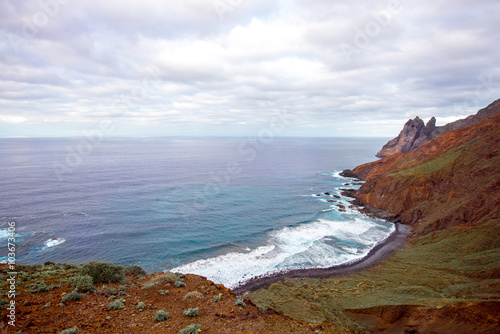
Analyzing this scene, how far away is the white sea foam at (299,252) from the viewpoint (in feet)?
97.3

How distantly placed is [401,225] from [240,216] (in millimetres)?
28854

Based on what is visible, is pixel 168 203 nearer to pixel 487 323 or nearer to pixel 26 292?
pixel 26 292

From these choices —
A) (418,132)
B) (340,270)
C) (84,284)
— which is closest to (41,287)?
(84,284)

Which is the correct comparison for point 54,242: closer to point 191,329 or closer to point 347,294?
point 191,329

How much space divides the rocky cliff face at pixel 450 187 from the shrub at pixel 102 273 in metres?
41.9

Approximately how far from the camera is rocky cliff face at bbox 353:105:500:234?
3597 cm

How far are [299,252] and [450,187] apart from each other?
3115cm

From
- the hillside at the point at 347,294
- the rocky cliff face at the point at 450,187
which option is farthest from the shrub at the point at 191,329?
the rocky cliff face at the point at 450,187

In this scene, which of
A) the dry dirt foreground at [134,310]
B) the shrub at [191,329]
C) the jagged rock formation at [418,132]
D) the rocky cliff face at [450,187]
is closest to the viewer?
the shrub at [191,329]

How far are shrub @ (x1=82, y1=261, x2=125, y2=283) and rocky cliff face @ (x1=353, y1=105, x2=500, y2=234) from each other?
137ft

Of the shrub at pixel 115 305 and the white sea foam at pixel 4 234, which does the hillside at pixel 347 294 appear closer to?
the shrub at pixel 115 305

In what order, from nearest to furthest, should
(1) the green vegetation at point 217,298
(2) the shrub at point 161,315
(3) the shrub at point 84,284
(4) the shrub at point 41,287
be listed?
(2) the shrub at point 161,315, (4) the shrub at point 41,287, (3) the shrub at point 84,284, (1) the green vegetation at point 217,298

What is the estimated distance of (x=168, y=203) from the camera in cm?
5362

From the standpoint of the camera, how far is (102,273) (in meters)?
15.9
